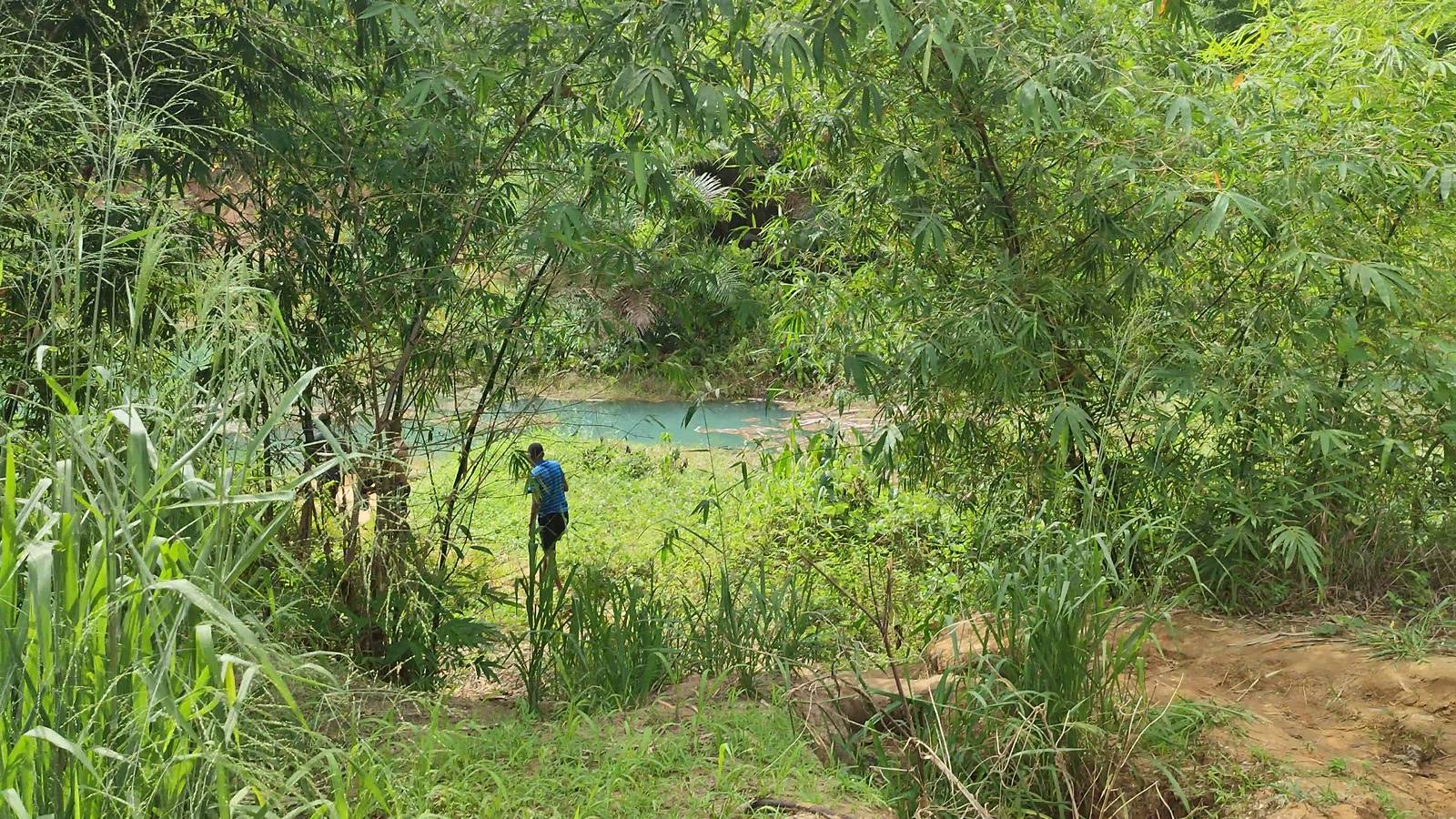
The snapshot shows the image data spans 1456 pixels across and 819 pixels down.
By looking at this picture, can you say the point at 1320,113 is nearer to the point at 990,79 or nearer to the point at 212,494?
the point at 990,79

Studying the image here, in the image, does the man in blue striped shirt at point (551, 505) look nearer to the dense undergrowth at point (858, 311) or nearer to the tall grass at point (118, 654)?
the dense undergrowth at point (858, 311)

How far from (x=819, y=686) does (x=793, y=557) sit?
3132 millimetres

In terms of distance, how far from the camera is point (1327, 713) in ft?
10.6

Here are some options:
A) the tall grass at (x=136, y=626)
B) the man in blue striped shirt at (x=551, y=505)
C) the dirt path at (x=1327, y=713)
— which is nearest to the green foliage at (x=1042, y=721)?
the dirt path at (x=1327, y=713)

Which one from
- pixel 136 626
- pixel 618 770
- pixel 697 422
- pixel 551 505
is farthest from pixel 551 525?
pixel 697 422

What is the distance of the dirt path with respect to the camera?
279 centimetres

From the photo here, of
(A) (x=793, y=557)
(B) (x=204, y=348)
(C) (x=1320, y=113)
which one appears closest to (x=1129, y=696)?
(C) (x=1320, y=113)

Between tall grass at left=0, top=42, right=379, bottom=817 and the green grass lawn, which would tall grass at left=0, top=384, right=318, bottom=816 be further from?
the green grass lawn

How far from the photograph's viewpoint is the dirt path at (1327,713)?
2.79 meters

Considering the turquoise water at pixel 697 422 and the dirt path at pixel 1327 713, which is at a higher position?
the turquoise water at pixel 697 422

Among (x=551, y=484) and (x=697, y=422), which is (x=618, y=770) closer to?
(x=551, y=484)

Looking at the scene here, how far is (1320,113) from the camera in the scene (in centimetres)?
373

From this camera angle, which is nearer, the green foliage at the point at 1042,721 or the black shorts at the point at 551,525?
the green foliage at the point at 1042,721

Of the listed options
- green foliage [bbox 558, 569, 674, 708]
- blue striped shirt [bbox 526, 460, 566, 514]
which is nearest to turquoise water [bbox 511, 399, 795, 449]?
blue striped shirt [bbox 526, 460, 566, 514]
